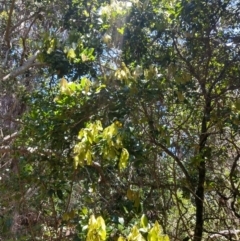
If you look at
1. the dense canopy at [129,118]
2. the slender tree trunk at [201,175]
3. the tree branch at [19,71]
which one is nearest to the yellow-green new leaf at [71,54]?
the dense canopy at [129,118]

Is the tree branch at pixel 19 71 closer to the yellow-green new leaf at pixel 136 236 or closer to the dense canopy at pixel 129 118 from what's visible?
the dense canopy at pixel 129 118

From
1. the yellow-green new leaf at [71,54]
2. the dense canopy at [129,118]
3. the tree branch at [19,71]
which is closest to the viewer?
the dense canopy at [129,118]

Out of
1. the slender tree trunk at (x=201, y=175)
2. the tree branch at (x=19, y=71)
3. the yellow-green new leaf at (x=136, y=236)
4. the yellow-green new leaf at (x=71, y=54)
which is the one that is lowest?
the yellow-green new leaf at (x=136, y=236)

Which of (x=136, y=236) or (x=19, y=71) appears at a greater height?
(x=19, y=71)

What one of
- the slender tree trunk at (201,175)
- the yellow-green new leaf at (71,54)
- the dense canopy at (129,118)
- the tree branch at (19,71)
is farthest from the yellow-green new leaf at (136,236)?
the tree branch at (19,71)

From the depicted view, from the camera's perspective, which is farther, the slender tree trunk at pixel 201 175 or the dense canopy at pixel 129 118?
the slender tree trunk at pixel 201 175

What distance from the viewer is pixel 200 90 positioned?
13.1ft

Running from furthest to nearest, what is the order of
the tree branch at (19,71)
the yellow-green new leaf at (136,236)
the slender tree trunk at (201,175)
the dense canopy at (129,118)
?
the tree branch at (19,71) < the slender tree trunk at (201,175) < the dense canopy at (129,118) < the yellow-green new leaf at (136,236)

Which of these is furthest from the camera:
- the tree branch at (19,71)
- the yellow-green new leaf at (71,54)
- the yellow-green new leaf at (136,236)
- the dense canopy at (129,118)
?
the tree branch at (19,71)

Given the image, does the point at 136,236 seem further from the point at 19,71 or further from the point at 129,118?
the point at 19,71

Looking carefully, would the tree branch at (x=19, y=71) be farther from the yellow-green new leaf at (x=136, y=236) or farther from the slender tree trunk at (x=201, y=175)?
the yellow-green new leaf at (x=136, y=236)

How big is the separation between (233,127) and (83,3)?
166cm

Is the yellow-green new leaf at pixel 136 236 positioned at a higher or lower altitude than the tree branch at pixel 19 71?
lower

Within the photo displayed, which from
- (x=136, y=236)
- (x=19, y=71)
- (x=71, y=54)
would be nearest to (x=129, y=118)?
(x=71, y=54)
